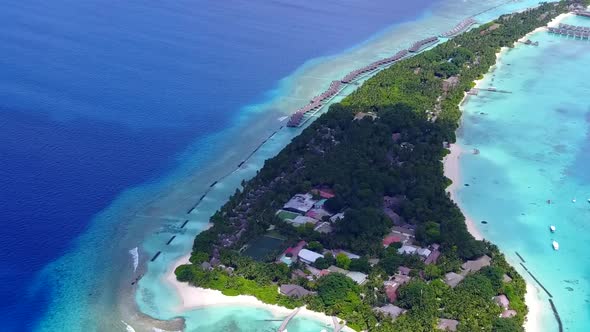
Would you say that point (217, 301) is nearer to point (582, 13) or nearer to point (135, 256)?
point (135, 256)

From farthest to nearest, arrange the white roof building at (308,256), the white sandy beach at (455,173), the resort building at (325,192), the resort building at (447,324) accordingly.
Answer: the resort building at (325,192) < the white sandy beach at (455,173) < the white roof building at (308,256) < the resort building at (447,324)

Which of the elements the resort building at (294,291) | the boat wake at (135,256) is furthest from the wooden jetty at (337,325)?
the boat wake at (135,256)

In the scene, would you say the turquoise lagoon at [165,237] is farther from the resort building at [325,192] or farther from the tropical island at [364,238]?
the resort building at [325,192]

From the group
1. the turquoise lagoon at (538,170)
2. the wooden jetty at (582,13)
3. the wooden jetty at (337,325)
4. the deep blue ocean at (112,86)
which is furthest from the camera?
the wooden jetty at (582,13)

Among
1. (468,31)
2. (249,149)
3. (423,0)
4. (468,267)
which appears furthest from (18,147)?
(423,0)

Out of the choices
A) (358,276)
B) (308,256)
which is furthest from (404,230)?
(308,256)

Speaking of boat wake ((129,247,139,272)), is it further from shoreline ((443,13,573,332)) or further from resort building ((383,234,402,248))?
shoreline ((443,13,573,332))
